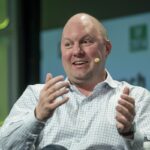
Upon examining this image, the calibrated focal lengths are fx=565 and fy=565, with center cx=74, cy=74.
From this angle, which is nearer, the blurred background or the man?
the man

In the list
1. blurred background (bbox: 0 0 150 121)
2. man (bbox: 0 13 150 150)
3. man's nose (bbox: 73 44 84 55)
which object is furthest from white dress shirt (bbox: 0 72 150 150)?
blurred background (bbox: 0 0 150 121)

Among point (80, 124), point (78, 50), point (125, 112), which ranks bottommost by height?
point (80, 124)

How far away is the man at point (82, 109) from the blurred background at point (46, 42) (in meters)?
1.48

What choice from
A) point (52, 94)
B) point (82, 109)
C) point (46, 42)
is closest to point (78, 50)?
point (82, 109)

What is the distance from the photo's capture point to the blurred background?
12.4 feet

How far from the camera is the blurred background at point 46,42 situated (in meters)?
3.78

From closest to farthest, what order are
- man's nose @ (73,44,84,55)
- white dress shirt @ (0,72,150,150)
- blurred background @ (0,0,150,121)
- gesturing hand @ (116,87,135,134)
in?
1. gesturing hand @ (116,87,135,134)
2. white dress shirt @ (0,72,150,150)
3. man's nose @ (73,44,84,55)
4. blurred background @ (0,0,150,121)

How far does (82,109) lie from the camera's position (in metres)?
2.21

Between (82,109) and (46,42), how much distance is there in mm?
1902

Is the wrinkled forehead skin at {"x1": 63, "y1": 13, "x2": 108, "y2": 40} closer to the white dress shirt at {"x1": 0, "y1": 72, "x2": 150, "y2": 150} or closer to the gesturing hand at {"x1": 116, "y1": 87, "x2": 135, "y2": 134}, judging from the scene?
the white dress shirt at {"x1": 0, "y1": 72, "x2": 150, "y2": 150}

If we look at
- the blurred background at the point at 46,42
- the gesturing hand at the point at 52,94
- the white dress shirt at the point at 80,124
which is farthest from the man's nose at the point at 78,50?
the blurred background at the point at 46,42

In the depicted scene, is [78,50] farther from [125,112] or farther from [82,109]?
[125,112]

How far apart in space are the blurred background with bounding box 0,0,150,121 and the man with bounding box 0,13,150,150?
1.48 m

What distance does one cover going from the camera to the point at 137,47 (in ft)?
12.7
